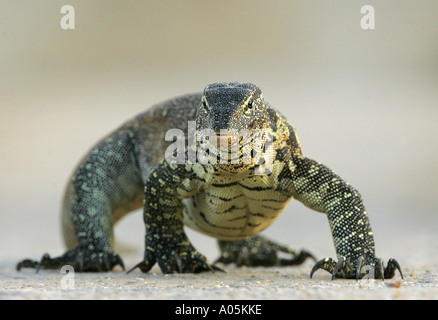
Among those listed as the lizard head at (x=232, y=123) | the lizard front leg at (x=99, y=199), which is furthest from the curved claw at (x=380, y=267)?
the lizard front leg at (x=99, y=199)

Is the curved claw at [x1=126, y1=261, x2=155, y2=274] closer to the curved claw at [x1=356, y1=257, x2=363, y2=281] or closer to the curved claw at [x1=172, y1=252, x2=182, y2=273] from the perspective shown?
the curved claw at [x1=172, y1=252, x2=182, y2=273]

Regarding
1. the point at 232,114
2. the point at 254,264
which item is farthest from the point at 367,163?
the point at 232,114

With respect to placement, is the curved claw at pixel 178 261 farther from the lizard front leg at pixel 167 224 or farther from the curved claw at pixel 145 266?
the curved claw at pixel 145 266

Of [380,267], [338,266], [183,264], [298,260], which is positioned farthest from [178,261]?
[298,260]

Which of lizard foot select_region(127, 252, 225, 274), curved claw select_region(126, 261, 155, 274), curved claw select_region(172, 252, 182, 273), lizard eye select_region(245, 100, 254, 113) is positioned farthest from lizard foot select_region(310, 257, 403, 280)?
curved claw select_region(126, 261, 155, 274)
